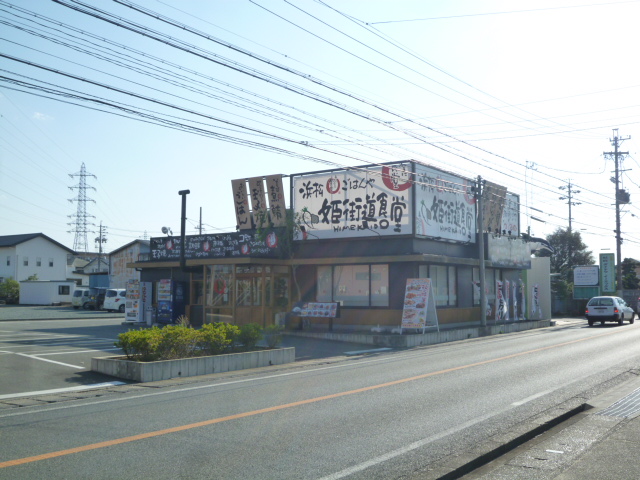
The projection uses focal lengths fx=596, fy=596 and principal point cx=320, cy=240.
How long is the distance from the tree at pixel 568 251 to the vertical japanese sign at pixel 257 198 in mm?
40738

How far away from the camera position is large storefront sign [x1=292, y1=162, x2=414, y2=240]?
26156 mm

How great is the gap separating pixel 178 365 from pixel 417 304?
11.9 meters

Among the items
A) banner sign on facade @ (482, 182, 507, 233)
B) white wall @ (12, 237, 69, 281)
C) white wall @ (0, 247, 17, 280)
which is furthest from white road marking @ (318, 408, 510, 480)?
white wall @ (0, 247, 17, 280)

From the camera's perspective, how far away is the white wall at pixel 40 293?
54562 millimetres

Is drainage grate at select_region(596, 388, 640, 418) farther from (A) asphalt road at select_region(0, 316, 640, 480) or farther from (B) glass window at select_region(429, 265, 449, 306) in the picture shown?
(B) glass window at select_region(429, 265, 449, 306)

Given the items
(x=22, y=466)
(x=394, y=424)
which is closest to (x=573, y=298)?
(x=394, y=424)

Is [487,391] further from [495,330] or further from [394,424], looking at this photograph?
[495,330]

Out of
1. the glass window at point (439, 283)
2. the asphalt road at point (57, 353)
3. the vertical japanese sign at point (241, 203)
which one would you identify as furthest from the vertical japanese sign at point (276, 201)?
the glass window at point (439, 283)

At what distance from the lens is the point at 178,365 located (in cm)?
1364

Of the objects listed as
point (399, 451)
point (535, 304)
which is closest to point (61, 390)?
point (399, 451)

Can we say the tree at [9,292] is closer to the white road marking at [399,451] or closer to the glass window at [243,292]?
the glass window at [243,292]

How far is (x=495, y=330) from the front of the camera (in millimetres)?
27984

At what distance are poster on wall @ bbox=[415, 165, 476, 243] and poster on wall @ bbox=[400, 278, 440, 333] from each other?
3292 mm

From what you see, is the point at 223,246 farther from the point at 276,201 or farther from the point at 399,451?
the point at 399,451
